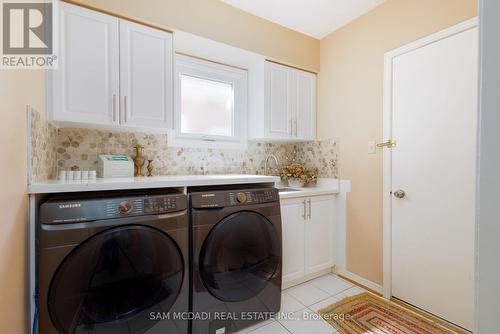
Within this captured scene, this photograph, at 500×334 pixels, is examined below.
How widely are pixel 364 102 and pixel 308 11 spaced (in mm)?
971

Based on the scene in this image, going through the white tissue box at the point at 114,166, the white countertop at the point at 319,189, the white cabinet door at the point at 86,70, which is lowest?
the white countertop at the point at 319,189

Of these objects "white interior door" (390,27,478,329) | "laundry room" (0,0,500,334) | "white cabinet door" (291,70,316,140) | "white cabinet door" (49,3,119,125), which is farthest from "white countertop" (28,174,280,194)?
"white interior door" (390,27,478,329)

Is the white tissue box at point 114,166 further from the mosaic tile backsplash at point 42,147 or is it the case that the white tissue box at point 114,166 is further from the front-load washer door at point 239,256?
the front-load washer door at point 239,256

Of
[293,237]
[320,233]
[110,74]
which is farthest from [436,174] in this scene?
[110,74]

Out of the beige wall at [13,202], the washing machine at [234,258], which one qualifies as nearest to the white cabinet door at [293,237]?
the washing machine at [234,258]

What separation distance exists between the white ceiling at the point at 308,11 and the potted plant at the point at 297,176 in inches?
57.7

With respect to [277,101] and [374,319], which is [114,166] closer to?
[277,101]

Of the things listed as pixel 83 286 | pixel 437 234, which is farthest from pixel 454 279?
pixel 83 286

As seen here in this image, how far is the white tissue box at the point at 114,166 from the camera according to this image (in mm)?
1659

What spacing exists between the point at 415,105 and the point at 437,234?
0.98 m

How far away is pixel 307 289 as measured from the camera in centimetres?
208

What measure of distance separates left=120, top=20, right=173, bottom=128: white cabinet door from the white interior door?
1848mm

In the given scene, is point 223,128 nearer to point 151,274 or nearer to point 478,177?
point 151,274

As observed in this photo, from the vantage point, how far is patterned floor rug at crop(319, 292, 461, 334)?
5.10ft
